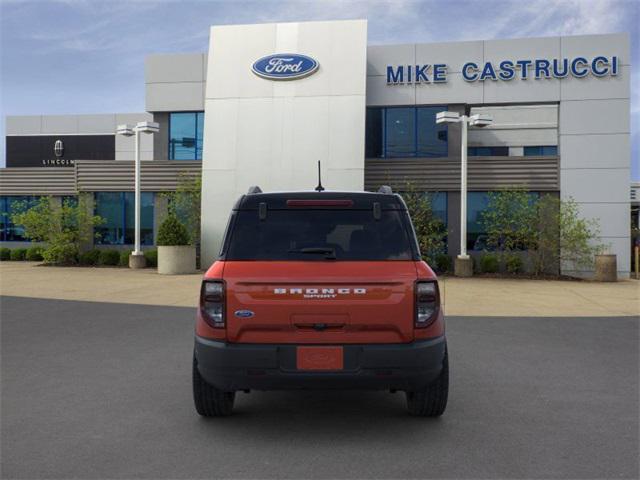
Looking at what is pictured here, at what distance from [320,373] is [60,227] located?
75.1 ft

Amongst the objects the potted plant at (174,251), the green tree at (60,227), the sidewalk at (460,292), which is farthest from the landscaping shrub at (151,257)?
the green tree at (60,227)

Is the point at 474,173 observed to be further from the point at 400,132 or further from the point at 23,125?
the point at 23,125

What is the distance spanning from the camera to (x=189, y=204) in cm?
2333

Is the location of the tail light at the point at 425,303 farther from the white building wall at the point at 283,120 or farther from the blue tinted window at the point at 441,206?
the blue tinted window at the point at 441,206

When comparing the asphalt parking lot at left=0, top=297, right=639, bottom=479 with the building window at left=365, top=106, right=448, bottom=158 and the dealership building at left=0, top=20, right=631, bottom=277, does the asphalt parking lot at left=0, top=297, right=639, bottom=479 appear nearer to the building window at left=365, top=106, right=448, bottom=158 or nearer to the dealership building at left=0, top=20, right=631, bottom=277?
the dealership building at left=0, top=20, right=631, bottom=277

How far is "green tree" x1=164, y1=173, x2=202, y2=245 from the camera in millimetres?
23234

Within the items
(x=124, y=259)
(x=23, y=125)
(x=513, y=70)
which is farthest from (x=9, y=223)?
(x=513, y=70)

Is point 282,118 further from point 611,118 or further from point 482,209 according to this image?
point 611,118

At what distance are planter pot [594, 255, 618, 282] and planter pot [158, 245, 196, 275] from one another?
13822 millimetres

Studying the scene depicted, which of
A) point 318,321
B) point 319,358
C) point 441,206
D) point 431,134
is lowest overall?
point 319,358

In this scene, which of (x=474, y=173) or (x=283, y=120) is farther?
(x=474, y=173)

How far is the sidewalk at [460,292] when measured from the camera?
484 inches

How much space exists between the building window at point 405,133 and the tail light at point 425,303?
20.1m

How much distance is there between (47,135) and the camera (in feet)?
149
